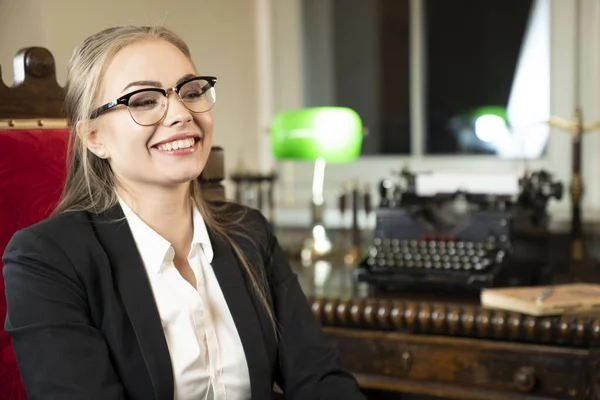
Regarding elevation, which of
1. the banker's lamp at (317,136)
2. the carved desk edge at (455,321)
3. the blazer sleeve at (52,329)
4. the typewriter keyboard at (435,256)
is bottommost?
the carved desk edge at (455,321)

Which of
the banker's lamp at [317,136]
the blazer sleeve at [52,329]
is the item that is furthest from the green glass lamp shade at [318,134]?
the blazer sleeve at [52,329]

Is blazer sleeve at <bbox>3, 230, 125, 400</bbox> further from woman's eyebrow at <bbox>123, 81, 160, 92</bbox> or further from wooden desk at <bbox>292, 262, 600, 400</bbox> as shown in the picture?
wooden desk at <bbox>292, 262, 600, 400</bbox>

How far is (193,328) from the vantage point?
123 cm

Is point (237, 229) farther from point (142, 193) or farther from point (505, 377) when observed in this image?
point (505, 377)

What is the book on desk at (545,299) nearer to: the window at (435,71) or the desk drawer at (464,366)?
the desk drawer at (464,366)

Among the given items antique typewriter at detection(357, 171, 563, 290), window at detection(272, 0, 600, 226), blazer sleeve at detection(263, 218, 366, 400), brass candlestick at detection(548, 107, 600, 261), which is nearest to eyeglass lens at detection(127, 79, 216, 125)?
blazer sleeve at detection(263, 218, 366, 400)

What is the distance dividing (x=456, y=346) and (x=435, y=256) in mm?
278

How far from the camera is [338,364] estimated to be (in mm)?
1411

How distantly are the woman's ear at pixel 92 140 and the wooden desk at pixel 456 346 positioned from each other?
0.72 meters

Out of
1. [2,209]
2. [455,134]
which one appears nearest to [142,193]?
[2,209]

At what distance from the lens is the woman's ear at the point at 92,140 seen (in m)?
1.24

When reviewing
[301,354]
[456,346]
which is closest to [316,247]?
[456,346]

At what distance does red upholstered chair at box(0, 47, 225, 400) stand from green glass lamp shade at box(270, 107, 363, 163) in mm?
939

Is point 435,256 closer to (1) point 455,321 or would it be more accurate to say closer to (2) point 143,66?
(1) point 455,321
